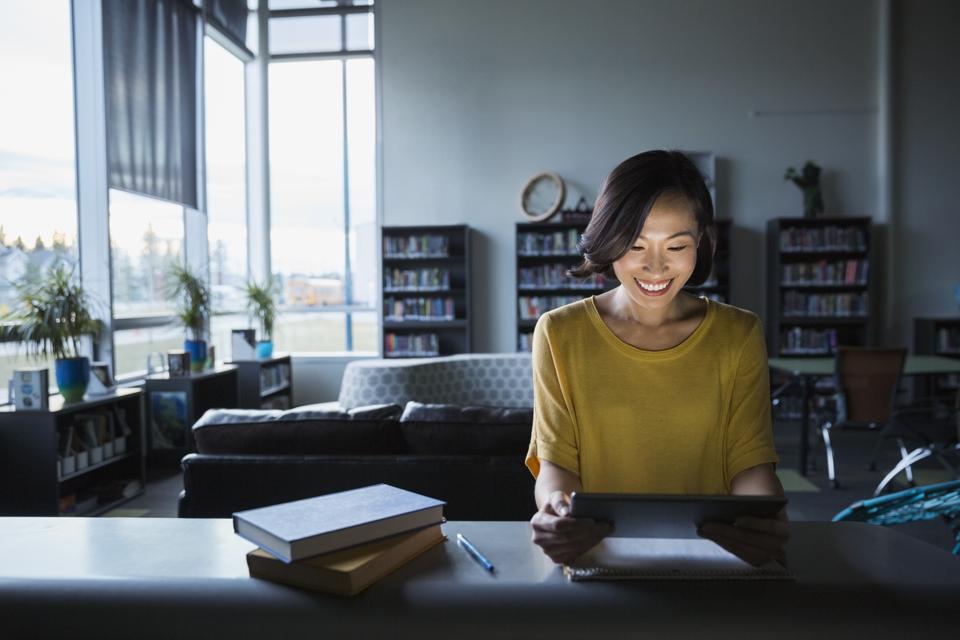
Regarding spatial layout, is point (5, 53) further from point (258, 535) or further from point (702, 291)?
point (702, 291)

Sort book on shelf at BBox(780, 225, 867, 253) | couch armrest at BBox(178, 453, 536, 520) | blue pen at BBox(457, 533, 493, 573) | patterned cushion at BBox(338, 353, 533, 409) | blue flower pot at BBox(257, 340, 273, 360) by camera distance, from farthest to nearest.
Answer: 1. book on shelf at BBox(780, 225, 867, 253)
2. blue flower pot at BBox(257, 340, 273, 360)
3. patterned cushion at BBox(338, 353, 533, 409)
4. couch armrest at BBox(178, 453, 536, 520)
5. blue pen at BBox(457, 533, 493, 573)

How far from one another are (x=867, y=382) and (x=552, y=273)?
327 centimetres

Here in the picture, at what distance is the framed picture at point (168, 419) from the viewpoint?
4879 mm

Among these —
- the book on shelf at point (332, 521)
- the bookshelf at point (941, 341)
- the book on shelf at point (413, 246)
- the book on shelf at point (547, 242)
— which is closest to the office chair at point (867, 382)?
the bookshelf at point (941, 341)

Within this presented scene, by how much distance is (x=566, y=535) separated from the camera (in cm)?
82

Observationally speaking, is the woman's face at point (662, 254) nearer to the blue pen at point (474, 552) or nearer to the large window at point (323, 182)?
the blue pen at point (474, 552)

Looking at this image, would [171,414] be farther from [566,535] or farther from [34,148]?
[566,535]

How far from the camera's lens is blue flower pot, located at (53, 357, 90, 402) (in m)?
3.86

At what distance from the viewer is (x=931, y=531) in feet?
11.3

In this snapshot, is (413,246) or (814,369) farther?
(413,246)

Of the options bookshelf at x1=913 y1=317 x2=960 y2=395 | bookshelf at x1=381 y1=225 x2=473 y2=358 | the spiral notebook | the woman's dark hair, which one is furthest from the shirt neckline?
bookshelf at x1=913 y1=317 x2=960 y2=395

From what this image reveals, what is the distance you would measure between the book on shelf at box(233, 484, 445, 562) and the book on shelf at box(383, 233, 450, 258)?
6.10m

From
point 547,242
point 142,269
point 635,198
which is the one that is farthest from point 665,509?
point 547,242

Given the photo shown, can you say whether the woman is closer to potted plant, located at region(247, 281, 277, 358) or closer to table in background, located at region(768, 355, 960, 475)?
table in background, located at region(768, 355, 960, 475)
